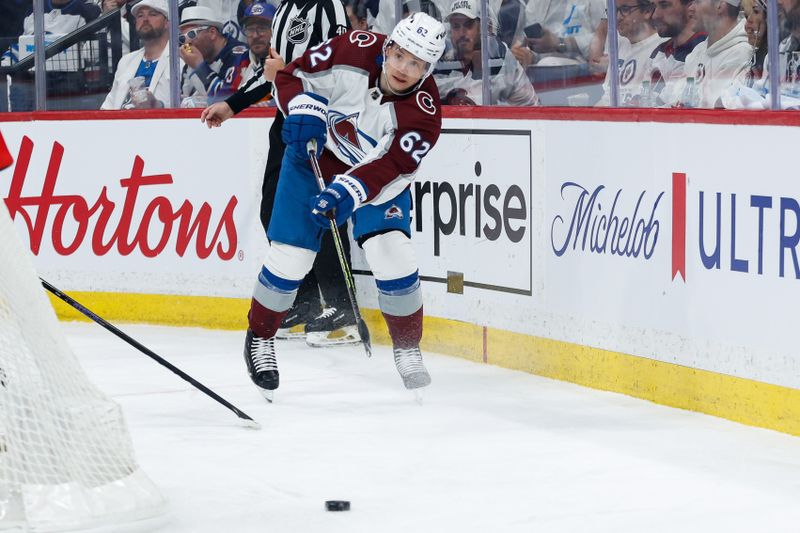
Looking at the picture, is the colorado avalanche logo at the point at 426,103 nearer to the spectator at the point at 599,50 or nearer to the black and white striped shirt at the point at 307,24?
the spectator at the point at 599,50

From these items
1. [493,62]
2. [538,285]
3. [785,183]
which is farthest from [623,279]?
[493,62]

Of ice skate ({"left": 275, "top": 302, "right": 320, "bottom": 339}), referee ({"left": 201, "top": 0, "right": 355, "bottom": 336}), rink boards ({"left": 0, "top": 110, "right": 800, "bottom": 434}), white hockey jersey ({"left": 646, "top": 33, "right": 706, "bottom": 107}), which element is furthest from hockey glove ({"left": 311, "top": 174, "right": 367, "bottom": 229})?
ice skate ({"left": 275, "top": 302, "right": 320, "bottom": 339})

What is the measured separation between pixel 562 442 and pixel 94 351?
2.32 meters

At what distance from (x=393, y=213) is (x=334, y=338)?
128cm

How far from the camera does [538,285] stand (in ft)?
17.4

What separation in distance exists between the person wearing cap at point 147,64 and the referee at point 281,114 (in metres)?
0.77

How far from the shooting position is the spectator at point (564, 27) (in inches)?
207

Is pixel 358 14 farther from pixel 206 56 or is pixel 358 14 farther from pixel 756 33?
pixel 756 33

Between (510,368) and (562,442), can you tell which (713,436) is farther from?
(510,368)

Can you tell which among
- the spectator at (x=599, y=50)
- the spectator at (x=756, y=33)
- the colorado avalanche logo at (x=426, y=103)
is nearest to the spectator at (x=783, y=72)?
the spectator at (x=756, y=33)

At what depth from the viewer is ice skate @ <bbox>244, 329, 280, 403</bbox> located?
15.9 feet

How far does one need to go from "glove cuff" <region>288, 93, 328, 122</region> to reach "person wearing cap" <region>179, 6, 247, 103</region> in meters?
1.80

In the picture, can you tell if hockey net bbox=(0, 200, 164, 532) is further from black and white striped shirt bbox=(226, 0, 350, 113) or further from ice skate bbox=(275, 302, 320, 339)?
ice skate bbox=(275, 302, 320, 339)

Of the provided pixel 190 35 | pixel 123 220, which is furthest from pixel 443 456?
pixel 190 35
